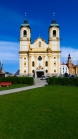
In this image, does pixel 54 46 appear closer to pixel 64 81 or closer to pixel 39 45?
pixel 39 45

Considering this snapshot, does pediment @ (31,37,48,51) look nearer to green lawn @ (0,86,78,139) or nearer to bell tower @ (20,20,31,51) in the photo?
bell tower @ (20,20,31,51)

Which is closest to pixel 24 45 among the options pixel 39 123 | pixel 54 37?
pixel 54 37

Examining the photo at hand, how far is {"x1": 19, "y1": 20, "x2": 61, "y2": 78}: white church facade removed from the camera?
75625 mm

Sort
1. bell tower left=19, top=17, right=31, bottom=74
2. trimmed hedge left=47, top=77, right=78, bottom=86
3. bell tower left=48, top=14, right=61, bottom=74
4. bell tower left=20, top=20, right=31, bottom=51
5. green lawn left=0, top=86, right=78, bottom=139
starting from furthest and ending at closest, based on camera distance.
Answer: bell tower left=20, top=20, right=31, bottom=51, bell tower left=19, top=17, right=31, bottom=74, bell tower left=48, top=14, right=61, bottom=74, trimmed hedge left=47, top=77, right=78, bottom=86, green lawn left=0, top=86, right=78, bottom=139

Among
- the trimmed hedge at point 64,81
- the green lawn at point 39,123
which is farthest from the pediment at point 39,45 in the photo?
the green lawn at point 39,123

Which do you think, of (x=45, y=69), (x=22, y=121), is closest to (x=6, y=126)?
(x=22, y=121)

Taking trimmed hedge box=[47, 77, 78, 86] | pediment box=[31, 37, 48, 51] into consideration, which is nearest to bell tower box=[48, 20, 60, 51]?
pediment box=[31, 37, 48, 51]

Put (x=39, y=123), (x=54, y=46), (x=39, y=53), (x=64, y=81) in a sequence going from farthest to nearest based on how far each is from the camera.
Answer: (x=54, y=46), (x=39, y=53), (x=64, y=81), (x=39, y=123)

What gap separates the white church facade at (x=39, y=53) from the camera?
75.6 metres

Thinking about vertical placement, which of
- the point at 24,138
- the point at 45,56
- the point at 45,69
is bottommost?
the point at 24,138

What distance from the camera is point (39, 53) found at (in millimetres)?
76875

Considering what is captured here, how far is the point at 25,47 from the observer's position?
7769cm

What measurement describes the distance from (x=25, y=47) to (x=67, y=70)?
47.9m

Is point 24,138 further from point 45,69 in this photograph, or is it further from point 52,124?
point 45,69
